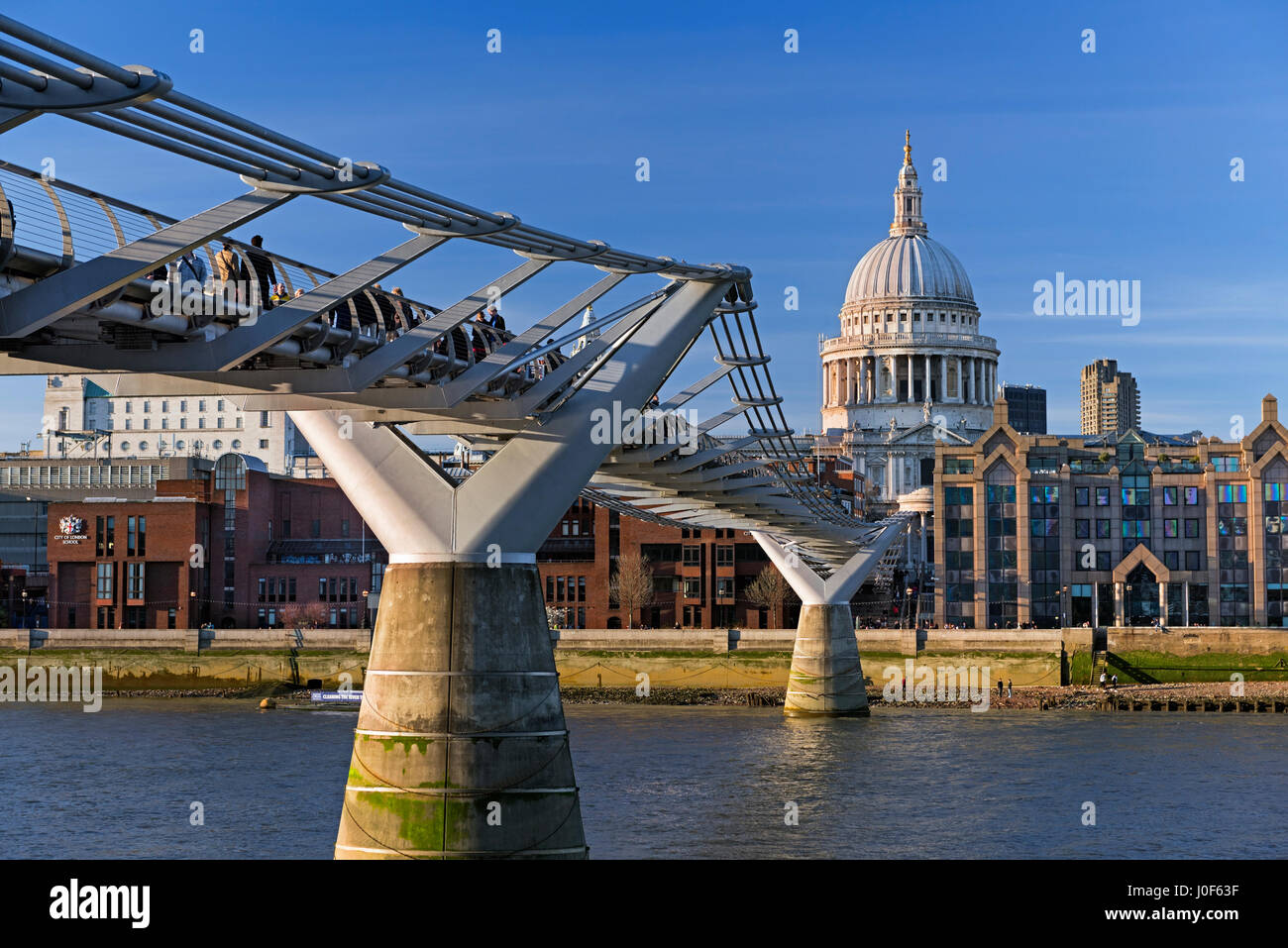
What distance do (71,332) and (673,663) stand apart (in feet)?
200

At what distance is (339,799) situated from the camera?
125 feet

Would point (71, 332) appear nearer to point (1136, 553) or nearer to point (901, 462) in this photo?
point (1136, 553)

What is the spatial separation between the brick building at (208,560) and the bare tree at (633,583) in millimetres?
11675

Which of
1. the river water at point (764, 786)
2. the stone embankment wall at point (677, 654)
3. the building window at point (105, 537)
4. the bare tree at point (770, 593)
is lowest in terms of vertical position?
the river water at point (764, 786)

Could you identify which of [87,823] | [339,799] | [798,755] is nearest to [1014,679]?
[798,755]

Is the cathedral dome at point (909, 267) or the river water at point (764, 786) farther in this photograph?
the cathedral dome at point (909, 267)

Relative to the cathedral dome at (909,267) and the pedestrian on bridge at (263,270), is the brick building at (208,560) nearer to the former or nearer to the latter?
the pedestrian on bridge at (263,270)

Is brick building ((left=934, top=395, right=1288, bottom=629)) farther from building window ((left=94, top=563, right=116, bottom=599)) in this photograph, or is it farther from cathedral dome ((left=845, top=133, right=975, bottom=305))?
cathedral dome ((left=845, top=133, right=975, bottom=305))

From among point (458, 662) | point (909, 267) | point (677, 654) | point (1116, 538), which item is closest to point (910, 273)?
point (909, 267)

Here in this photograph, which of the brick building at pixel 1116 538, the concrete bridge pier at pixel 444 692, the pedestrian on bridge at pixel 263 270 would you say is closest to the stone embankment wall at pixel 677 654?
the brick building at pixel 1116 538

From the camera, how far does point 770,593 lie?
83812 millimetres

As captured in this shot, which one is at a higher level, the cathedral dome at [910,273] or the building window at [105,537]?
the cathedral dome at [910,273]

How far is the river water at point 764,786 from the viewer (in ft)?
108

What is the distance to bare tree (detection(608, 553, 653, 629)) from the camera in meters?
84.4
